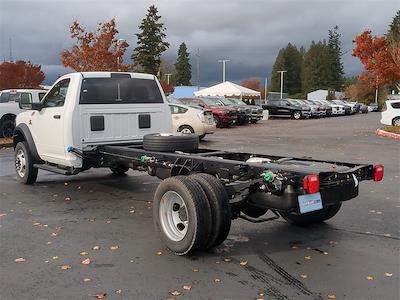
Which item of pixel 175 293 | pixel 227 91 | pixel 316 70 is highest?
pixel 316 70

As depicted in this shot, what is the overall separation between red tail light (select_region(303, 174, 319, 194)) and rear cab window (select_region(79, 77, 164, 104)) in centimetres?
470

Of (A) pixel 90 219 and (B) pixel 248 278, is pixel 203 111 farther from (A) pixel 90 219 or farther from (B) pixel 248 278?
(B) pixel 248 278

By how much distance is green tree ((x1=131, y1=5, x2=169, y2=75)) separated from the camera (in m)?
58.0

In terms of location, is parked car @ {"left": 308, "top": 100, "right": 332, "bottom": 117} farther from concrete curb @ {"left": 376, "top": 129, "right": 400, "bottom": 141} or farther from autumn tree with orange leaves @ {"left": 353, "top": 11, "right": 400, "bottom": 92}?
concrete curb @ {"left": 376, "top": 129, "right": 400, "bottom": 141}

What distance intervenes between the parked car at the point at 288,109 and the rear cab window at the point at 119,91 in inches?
1270

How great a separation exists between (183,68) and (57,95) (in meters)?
106

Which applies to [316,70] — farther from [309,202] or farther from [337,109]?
[309,202]

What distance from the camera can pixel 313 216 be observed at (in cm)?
642

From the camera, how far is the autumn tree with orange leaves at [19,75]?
145 ft

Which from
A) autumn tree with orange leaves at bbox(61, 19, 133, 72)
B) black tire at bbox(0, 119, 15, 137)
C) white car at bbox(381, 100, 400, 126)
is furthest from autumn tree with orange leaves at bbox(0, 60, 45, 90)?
white car at bbox(381, 100, 400, 126)

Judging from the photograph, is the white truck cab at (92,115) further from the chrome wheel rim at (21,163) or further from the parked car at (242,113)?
the parked car at (242,113)

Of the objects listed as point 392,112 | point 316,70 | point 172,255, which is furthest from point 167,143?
point 316,70

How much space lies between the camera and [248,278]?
458cm

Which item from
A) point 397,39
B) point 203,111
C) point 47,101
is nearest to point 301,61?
point 397,39
